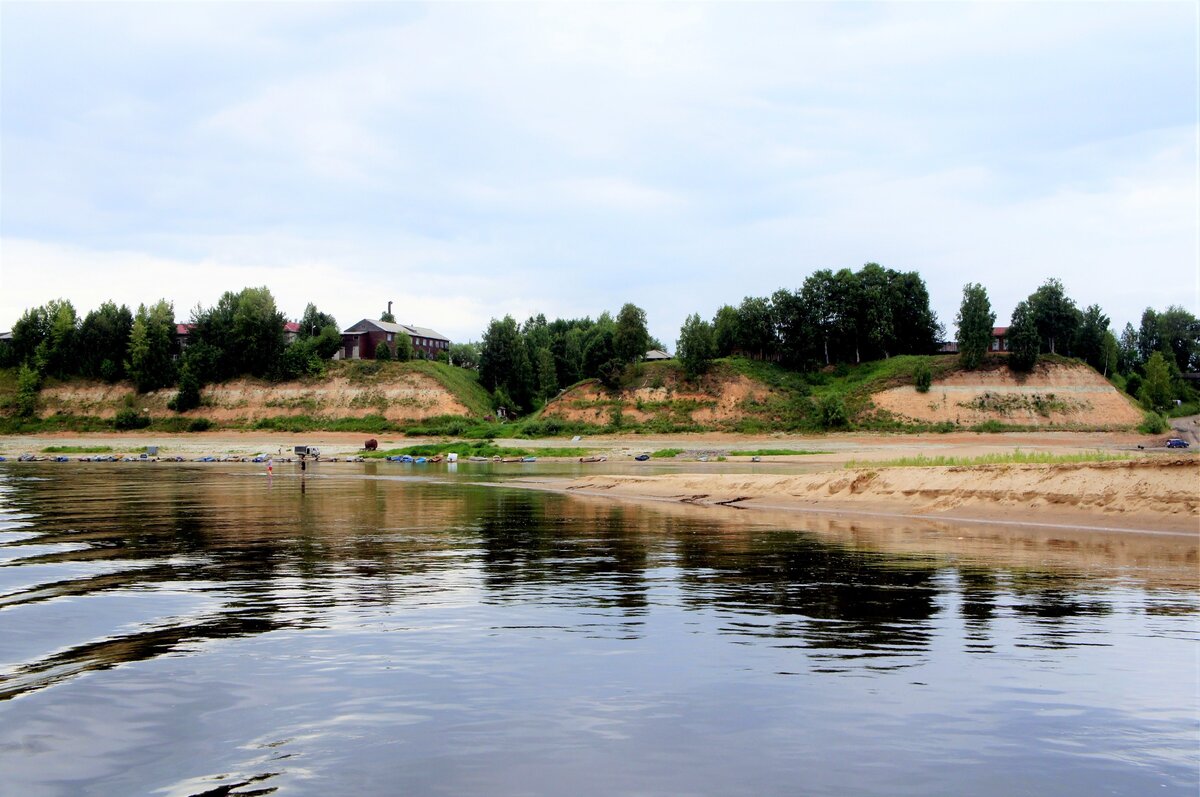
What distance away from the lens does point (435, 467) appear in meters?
73.4

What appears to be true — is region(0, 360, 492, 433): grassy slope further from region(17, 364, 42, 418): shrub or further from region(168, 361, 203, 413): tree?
region(168, 361, 203, 413): tree

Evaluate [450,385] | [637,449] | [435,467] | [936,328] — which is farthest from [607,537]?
[936,328]

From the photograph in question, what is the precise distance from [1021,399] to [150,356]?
126312 mm

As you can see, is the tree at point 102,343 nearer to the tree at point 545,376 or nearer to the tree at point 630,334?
the tree at point 545,376

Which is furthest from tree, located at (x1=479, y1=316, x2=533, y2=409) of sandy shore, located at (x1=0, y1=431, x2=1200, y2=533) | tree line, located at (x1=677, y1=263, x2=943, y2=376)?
sandy shore, located at (x1=0, y1=431, x2=1200, y2=533)

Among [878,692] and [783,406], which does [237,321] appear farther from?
[878,692]

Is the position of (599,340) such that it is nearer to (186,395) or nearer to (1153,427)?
(186,395)

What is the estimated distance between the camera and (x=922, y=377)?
109500mm

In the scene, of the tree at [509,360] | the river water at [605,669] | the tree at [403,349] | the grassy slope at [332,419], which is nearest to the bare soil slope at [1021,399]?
the tree at [509,360]

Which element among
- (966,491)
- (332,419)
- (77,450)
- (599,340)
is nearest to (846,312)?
(599,340)

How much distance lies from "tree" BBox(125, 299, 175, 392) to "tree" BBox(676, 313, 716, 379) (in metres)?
79.3

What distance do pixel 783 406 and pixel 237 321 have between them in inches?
3334

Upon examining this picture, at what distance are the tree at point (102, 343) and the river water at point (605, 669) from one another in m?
125

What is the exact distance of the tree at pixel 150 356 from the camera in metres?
127
